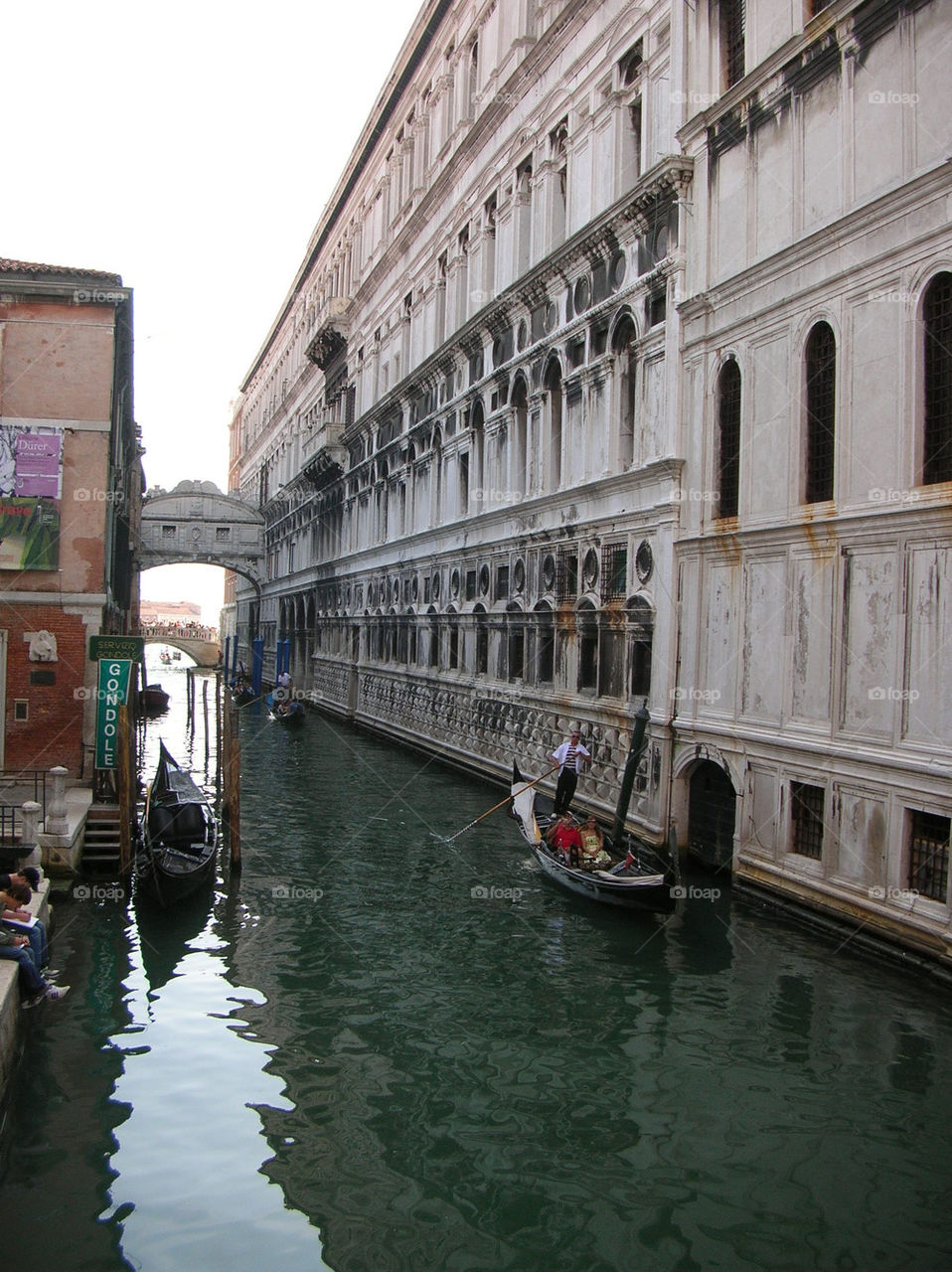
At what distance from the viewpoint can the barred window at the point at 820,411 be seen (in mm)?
11148

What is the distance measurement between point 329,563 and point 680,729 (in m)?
25.7

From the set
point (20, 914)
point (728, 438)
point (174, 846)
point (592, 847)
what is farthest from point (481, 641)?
point (20, 914)

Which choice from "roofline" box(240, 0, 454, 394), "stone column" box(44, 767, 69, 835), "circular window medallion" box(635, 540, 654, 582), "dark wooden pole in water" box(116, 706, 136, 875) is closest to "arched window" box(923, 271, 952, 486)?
"circular window medallion" box(635, 540, 654, 582)

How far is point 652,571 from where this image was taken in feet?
47.1

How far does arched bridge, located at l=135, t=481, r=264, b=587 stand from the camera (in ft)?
158

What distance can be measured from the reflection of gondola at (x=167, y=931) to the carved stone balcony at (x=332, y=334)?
26.8m

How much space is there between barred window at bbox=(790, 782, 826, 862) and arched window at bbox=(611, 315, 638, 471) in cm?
605

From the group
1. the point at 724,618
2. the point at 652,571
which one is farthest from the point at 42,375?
the point at 724,618

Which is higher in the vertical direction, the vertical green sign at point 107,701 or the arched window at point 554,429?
the arched window at point 554,429

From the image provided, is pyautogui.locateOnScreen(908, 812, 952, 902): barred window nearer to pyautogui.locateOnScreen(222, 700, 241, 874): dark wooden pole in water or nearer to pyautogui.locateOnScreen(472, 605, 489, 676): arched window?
pyautogui.locateOnScreen(222, 700, 241, 874): dark wooden pole in water

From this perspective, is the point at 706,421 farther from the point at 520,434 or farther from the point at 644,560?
the point at 520,434

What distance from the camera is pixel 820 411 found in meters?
11.3

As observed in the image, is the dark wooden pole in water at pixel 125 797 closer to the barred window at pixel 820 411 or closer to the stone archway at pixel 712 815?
the stone archway at pixel 712 815

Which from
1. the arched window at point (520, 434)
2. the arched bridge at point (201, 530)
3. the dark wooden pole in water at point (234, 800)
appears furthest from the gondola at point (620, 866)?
the arched bridge at point (201, 530)
